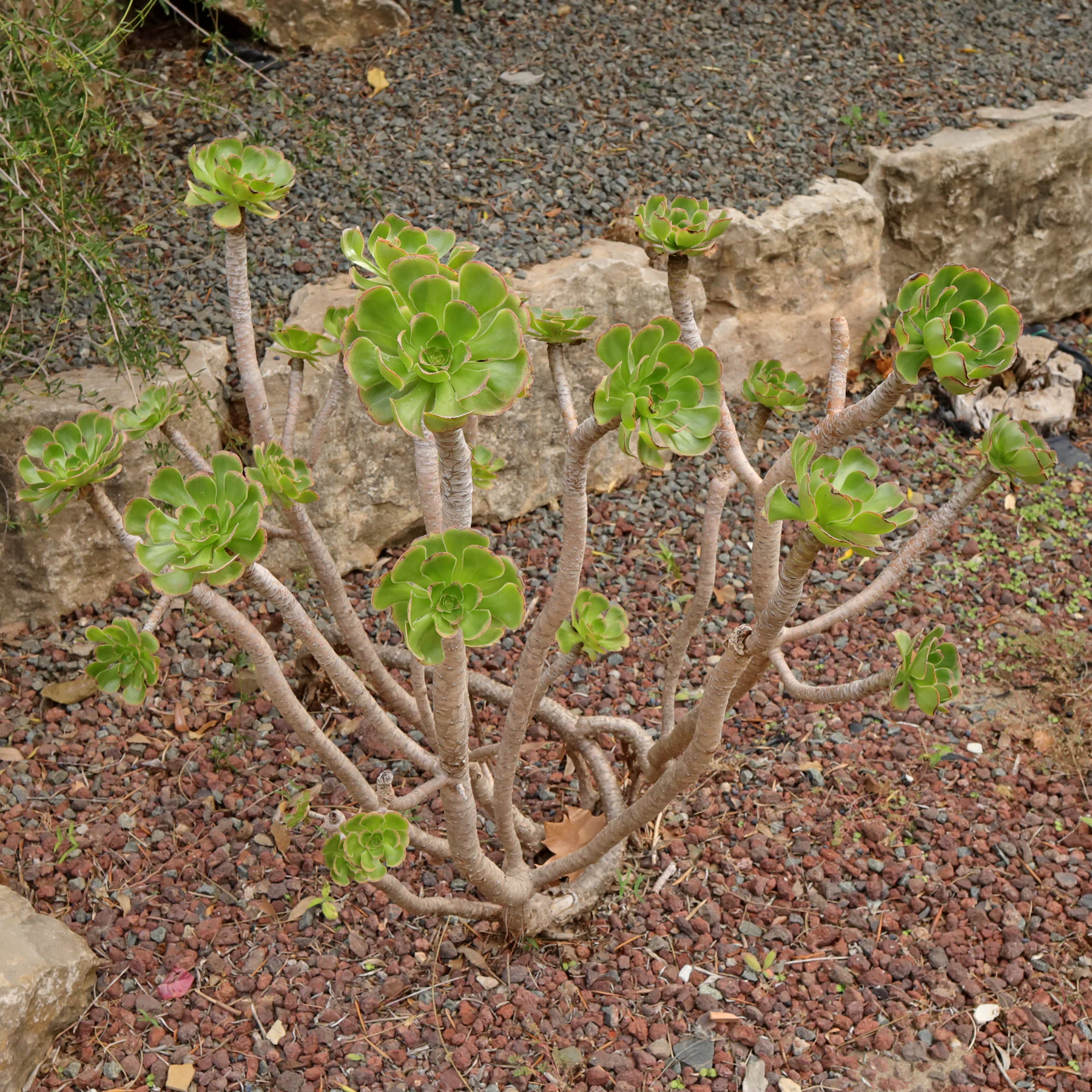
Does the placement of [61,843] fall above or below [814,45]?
below

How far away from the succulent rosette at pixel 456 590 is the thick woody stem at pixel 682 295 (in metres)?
0.64

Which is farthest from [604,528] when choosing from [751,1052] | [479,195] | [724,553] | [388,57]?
[388,57]

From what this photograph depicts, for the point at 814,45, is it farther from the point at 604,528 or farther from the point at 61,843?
the point at 61,843

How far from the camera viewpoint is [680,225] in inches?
68.3

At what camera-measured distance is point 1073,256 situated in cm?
481

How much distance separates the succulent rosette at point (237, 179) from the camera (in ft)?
5.55

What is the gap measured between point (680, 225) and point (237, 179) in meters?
0.73

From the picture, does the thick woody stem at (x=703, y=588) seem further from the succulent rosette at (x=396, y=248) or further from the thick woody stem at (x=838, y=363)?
the succulent rosette at (x=396, y=248)

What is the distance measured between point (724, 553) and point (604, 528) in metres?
0.41

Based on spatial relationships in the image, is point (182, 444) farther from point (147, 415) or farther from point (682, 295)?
point (682, 295)

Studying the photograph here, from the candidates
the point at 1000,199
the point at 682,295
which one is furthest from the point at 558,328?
the point at 1000,199

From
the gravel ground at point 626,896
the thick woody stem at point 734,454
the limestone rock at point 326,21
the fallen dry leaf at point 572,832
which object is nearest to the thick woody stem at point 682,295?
the thick woody stem at point 734,454

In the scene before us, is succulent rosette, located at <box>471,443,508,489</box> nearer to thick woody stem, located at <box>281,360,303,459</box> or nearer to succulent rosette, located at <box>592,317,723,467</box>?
thick woody stem, located at <box>281,360,303,459</box>

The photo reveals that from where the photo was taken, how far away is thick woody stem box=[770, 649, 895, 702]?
1.63 meters
